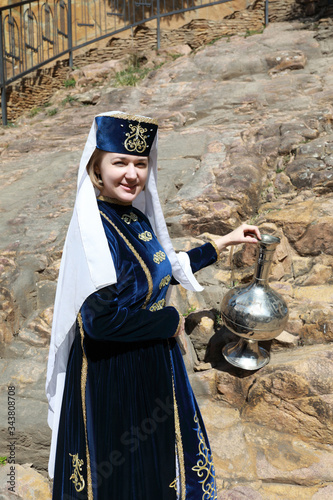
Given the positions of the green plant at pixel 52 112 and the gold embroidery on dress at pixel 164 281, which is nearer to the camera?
the gold embroidery on dress at pixel 164 281

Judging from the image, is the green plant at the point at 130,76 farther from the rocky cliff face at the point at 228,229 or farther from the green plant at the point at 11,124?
the green plant at the point at 11,124

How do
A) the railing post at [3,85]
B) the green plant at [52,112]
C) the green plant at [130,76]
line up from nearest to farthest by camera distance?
the green plant at [52,112] → the green plant at [130,76] → the railing post at [3,85]

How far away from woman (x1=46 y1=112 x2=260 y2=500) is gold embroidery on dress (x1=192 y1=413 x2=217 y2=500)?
0.25 ft

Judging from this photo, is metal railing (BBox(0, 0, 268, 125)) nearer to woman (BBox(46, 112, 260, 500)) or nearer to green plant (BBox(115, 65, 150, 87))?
green plant (BBox(115, 65, 150, 87))

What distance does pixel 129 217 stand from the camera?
1637 mm

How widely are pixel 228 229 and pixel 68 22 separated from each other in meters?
8.60

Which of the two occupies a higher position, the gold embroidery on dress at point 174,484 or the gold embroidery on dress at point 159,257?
the gold embroidery on dress at point 159,257

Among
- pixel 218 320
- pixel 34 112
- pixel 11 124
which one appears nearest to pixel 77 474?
pixel 218 320

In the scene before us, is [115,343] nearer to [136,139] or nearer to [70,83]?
[136,139]

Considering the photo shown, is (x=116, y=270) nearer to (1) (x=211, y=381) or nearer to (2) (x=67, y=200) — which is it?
(1) (x=211, y=381)

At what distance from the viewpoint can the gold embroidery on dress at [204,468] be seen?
5.65 feet

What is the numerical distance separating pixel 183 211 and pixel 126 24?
28.7ft

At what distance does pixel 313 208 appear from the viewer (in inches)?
137

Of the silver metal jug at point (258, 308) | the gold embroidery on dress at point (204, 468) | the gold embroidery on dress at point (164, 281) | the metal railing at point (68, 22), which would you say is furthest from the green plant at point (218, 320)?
the metal railing at point (68, 22)
